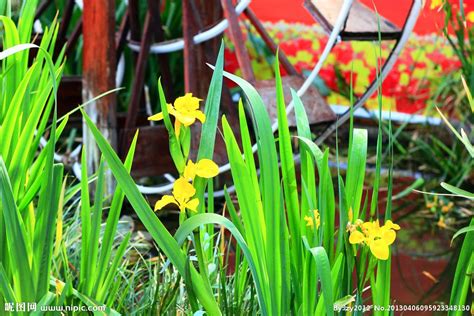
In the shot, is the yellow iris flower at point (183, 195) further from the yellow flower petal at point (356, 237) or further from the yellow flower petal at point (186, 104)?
the yellow flower petal at point (356, 237)

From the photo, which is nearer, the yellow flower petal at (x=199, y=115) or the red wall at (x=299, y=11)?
the yellow flower petal at (x=199, y=115)

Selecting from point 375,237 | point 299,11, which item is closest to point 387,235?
point 375,237

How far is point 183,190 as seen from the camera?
44.1 inches

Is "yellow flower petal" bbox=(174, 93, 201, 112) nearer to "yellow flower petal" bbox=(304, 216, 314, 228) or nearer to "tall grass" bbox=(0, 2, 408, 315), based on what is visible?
"tall grass" bbox=(0, 2, 408, 315)

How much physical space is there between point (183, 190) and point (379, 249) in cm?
25

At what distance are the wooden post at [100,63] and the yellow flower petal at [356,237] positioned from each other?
2627 mm

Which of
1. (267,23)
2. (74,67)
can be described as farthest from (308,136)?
(267,23)

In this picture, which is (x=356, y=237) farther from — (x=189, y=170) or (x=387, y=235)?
(x=189, y=170)

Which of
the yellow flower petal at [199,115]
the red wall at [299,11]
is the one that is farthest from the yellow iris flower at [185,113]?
the red wall at [299,11]

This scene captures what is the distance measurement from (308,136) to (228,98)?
2.63m

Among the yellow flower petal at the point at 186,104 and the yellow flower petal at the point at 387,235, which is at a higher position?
the yellow flower petal at the point at 186,104

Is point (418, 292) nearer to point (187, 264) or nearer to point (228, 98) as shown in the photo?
point (228, 98)

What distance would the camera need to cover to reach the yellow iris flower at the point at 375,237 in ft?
3.74

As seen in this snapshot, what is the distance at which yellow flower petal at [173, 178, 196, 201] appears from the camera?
111 cm
